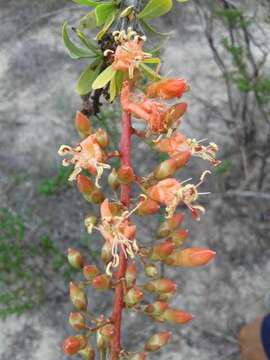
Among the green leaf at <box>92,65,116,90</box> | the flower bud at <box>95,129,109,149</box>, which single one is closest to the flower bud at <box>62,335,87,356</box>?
the flower bud at <box>95,129,109,149</box>

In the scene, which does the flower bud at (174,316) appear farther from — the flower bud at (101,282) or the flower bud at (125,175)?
the flower bud at (125,175)

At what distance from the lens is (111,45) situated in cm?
125

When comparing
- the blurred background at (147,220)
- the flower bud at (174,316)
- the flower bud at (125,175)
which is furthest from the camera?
the blurred background at (147,220)

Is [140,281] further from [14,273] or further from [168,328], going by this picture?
[14,273]

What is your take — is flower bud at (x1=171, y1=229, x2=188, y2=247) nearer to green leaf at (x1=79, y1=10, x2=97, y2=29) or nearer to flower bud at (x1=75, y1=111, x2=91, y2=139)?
flower bud at (x1=75, y1=111, x2=91, y2=139)

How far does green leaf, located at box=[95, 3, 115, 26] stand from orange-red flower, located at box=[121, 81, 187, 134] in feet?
0.73

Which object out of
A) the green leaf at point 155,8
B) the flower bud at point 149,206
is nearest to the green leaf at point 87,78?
the green leaf at point 155,8

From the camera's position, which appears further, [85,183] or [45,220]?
[45,220]

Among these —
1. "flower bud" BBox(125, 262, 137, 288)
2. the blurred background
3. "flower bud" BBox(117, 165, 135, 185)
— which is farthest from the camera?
the blurred background

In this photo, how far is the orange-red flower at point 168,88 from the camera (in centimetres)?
108

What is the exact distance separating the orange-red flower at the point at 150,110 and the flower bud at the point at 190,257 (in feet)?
0.99

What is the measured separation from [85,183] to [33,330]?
224 centimetres

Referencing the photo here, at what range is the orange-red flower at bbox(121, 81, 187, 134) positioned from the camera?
3.46 ft

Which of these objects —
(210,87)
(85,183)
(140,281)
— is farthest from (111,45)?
(210,87)
